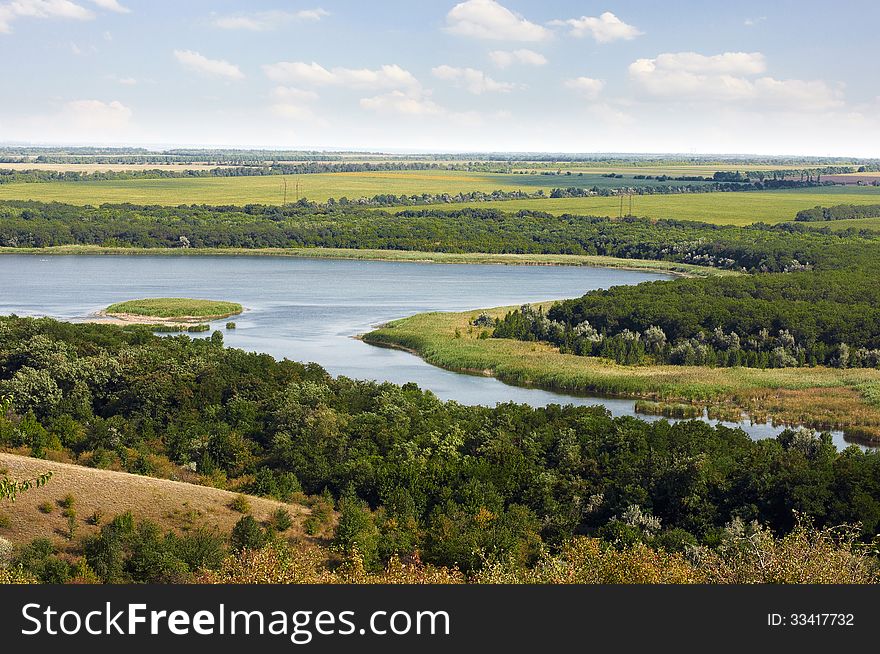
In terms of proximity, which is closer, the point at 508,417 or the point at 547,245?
the point at 508,417

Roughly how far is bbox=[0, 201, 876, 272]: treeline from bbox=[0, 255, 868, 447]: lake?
7.31m

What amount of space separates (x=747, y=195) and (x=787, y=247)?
7391 centimetres

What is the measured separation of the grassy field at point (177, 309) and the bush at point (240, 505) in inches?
1578

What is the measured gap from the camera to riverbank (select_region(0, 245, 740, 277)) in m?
96.8

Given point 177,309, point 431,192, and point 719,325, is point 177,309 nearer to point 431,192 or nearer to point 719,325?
point 719,325

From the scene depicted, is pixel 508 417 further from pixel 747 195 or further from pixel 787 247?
pixel 747 195

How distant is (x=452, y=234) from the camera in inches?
4387

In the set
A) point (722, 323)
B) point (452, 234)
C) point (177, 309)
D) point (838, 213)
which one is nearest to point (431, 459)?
point (722, 323)

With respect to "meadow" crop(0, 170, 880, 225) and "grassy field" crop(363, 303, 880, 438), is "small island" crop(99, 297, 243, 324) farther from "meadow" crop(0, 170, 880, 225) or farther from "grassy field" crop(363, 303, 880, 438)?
"meadow" crop(0, 170, 880, 225)

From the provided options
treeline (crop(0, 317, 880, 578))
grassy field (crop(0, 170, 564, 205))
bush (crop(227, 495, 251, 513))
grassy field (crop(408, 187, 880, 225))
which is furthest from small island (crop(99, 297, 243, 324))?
grassy field (crop(0, 170, 564, 205))

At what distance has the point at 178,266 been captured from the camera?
9325 cm

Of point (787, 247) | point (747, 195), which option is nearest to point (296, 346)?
point (787, 247)

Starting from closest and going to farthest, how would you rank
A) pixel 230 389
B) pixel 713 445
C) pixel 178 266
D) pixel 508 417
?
pixel 713 445
pixel 508 417
pixel 230 389
pixel 178 266

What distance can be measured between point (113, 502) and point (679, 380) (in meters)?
27.4
